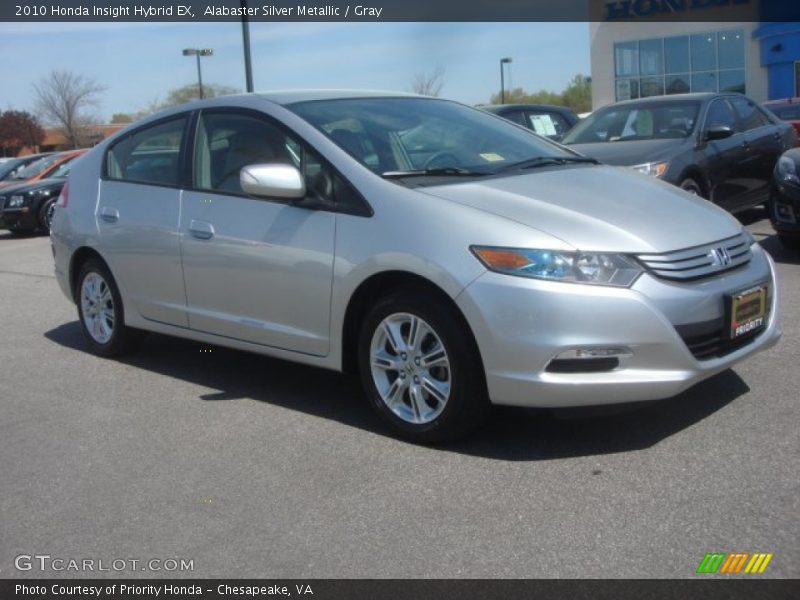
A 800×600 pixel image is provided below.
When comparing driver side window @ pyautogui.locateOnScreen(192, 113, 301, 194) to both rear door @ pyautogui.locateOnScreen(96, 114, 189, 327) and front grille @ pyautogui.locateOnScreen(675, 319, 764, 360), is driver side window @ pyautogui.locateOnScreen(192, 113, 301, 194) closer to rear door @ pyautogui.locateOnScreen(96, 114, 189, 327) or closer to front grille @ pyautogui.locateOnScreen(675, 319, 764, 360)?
rear door @ pyautogui.locateOnScreen(96, 114, 189, 327)

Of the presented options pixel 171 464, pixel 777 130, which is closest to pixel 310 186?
pixel 171 464

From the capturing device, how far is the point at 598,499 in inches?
143

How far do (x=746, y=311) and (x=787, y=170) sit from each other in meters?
4.26

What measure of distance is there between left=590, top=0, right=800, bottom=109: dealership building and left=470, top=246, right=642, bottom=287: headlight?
Result: 32158 millimetres

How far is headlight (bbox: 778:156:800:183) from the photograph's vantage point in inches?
308

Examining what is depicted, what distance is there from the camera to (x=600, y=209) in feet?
13.8

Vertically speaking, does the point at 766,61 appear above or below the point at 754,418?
above

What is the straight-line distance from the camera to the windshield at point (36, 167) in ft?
59.9

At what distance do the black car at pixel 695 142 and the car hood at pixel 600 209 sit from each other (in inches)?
159

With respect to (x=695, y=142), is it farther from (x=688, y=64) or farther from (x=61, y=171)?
(x=688, y=64)

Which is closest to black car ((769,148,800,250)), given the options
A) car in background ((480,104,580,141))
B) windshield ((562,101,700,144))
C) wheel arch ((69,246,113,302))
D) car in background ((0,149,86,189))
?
windshield ((562,101,700,144))

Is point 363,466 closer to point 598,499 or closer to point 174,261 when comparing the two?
point 598,499

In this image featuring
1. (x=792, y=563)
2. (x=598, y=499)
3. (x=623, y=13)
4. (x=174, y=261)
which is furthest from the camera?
(x=623, y=13)
